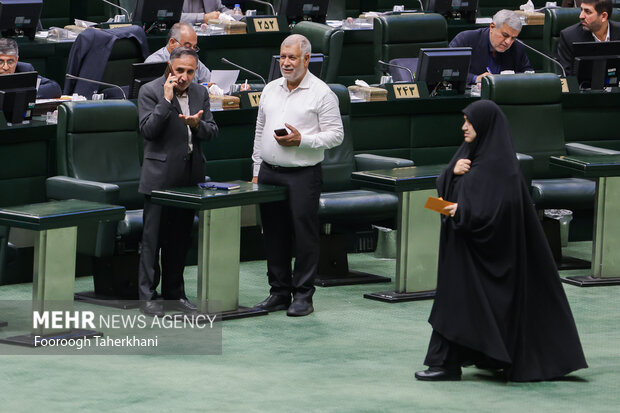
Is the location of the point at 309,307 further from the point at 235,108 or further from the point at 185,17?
the point at 185,17

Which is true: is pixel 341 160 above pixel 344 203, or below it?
above

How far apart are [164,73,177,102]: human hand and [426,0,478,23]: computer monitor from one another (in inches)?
196

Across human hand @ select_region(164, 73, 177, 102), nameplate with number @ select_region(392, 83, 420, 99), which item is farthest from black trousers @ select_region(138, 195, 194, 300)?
nameplate with number @ select_region(392, 83, 420, 99)

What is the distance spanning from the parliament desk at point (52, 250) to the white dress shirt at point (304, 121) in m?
0.99

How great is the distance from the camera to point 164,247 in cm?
720

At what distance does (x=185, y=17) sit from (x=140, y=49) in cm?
154

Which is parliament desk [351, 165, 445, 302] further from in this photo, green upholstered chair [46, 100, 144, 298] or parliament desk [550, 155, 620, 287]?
green upholstered chair [46, 100, 144, 298]

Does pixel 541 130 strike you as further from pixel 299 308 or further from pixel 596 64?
pixel 299 308

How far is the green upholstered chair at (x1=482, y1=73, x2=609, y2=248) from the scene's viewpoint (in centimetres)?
856

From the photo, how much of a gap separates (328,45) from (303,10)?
128 centimetres

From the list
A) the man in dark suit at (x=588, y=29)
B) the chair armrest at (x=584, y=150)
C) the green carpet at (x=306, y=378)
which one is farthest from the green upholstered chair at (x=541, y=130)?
the green carpet at (x=306, y=378)

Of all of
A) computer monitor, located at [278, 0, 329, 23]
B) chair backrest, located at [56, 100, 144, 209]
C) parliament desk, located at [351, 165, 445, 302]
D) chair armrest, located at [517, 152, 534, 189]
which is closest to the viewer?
parliament desk, located at [351, 165, 445, 302]

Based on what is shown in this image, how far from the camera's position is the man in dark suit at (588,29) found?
1001 centimetres

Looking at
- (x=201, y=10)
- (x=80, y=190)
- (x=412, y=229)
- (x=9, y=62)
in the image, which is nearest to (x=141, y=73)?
(x=9, y=62)
